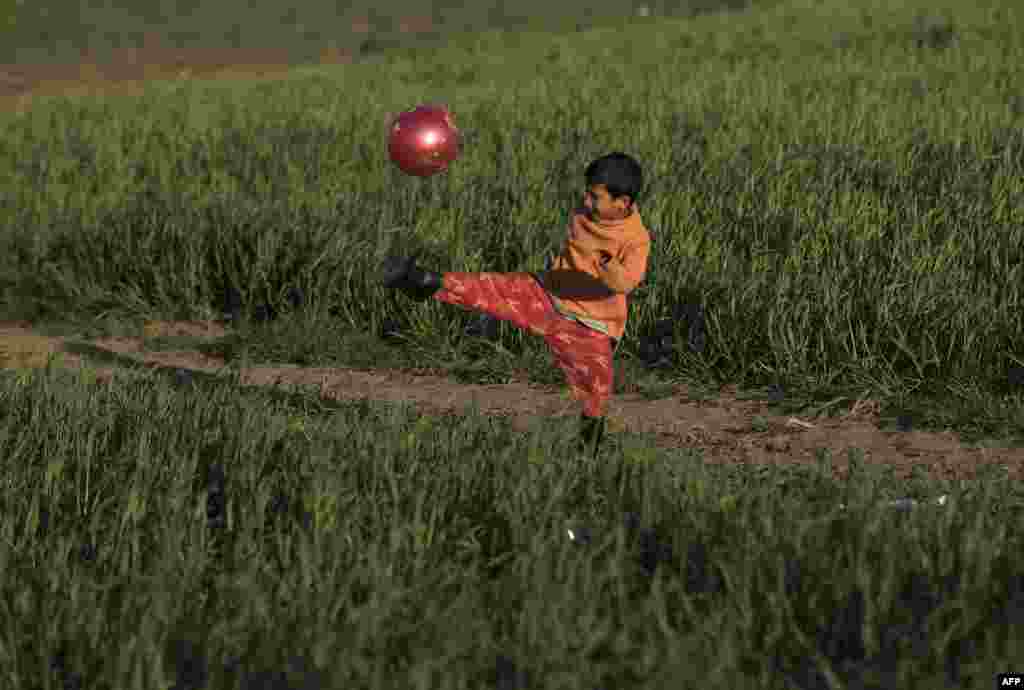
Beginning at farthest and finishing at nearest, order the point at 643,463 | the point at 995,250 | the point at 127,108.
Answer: the point at 127,108 < the point at 995,250 < the point at 643,463

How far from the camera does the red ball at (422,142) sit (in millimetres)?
5266

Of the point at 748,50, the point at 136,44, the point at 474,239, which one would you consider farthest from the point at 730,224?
the point at 136,44

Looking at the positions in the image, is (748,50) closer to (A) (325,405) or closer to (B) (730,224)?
(B) (730,224)

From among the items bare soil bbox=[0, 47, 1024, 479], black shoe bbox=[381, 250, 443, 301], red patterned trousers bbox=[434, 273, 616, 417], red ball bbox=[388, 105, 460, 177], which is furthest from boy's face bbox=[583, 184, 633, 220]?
bare soil bbox=[0, 47, 1024, 479]

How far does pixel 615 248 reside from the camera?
4555 mm

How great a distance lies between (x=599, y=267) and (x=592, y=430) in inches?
24.4

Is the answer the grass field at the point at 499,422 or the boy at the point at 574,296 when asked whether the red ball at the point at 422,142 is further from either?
the grass field at the point at 499,422

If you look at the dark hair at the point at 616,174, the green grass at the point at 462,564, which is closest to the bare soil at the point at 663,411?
the green grass at the point at 462,564

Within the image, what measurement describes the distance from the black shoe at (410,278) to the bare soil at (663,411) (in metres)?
0.74

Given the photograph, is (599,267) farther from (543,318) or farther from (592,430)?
(592,430)

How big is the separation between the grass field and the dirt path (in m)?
0.17

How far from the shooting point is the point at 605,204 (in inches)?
Answer: 177

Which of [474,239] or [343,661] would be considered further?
[474,239]

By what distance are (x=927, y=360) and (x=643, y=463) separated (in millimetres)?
2144
